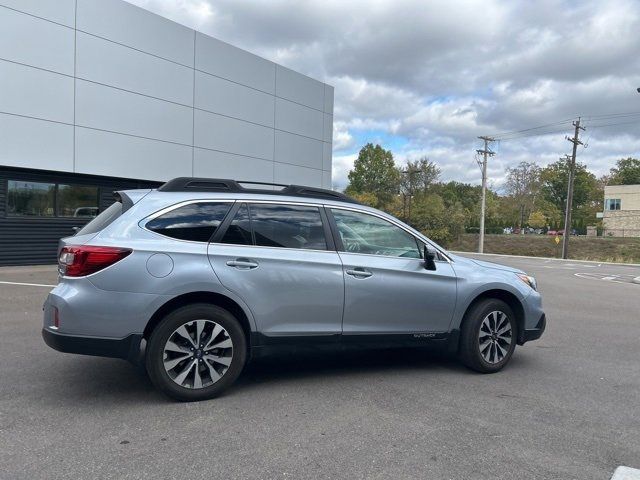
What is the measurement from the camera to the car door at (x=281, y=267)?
432 centimetres

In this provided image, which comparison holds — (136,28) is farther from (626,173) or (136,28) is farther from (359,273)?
(626,173)

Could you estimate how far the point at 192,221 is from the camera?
14.3 feet

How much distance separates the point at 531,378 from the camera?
5.21 metres

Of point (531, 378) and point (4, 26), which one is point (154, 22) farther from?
point (531, 378)

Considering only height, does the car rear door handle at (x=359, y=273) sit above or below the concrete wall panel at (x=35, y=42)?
below

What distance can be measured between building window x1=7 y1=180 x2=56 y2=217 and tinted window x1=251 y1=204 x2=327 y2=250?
12.9 meters

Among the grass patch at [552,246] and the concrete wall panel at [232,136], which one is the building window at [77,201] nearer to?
the concrete wall panel at [232,136]

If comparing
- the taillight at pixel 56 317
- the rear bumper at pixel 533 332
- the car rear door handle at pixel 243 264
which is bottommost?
the rear bumper at pixel 533 332

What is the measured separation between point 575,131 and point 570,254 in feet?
37.8

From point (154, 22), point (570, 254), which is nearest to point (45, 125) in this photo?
point (154, 22)

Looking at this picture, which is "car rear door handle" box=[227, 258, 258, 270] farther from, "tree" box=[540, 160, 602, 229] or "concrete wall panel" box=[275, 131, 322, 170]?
"tree" box=[540, 160, 602, 229]

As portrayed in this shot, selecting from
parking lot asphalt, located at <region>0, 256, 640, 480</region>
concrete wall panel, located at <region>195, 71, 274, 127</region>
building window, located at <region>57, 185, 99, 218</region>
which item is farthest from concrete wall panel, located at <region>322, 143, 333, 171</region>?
parking lot asphalt, located at <region>0, 256, 640, 480</region>

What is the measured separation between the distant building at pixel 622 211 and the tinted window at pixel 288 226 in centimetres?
7874

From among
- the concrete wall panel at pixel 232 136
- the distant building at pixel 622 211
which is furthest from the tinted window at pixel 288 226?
the distant building at pixel 622 211
